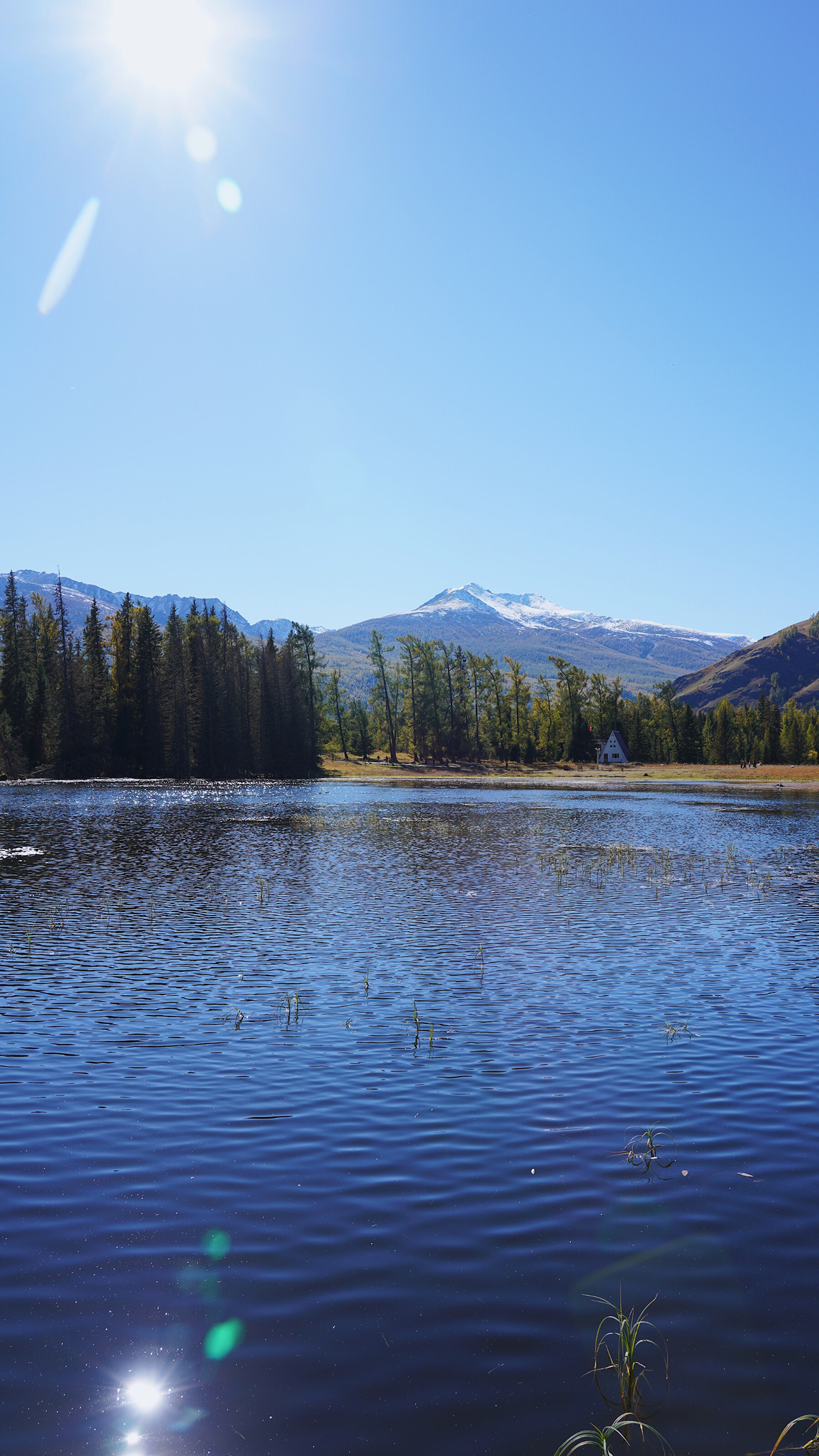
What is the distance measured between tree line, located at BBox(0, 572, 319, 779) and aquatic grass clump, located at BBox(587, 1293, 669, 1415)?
12074 cm

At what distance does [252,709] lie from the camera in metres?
145

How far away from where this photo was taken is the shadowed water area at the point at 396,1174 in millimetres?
6852

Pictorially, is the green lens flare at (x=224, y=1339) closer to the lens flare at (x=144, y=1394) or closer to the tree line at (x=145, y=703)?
the lens flare at (x=144, y=1394)

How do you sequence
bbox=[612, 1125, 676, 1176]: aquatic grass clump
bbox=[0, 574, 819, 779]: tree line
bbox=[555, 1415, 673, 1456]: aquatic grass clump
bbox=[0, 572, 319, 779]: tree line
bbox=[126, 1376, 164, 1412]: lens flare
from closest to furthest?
bbox=[555, 1415, 673, 1456]: aquatic grass clump < bbox=[126, 1376, 164, 1412]: lens flare < bbox=[612, 1125, 676, 1176]: aquatic grass clump < bbox=[0, 572, 319, 779]: tree line < bbox=[0, 574, 819, 779]: tree line

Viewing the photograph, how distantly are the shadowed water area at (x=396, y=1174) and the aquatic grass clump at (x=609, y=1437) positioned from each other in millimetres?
179

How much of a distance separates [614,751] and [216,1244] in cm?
16878

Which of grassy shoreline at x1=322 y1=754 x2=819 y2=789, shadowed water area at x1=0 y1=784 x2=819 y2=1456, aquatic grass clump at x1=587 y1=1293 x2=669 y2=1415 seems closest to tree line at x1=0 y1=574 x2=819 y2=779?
grassy shoreline at x1=322 y1=754 x2=819 y2=789

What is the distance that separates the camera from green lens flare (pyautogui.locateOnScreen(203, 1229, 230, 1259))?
8930 mm

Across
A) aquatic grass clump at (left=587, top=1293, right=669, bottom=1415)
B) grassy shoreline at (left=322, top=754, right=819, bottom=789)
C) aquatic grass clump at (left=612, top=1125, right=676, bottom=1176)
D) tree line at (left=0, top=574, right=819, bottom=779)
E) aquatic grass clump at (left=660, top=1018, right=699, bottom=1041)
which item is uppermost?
tree line at (left=0, top=574, right=819, bottom=779)

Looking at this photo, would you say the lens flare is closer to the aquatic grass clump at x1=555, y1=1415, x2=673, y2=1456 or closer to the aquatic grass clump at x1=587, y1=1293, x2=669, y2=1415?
the aquatic grass clump at x1=555, y1=1415, x2=673, y2=1456

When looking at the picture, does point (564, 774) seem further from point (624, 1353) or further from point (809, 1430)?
point (809, 1430)

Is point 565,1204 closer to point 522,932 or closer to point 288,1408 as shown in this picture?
point 288,1408

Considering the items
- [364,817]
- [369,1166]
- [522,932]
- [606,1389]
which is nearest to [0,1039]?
[369,1166]

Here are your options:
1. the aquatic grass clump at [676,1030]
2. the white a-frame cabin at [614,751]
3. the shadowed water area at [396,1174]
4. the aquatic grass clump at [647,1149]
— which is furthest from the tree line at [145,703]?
the aquatic grass clump at [647,1149]
